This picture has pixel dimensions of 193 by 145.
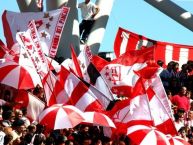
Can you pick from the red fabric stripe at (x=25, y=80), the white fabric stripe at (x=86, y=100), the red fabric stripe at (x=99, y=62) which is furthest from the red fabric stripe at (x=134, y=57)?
the red fabric stripe at (x=25, y=80)

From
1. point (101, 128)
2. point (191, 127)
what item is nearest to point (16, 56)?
point (101, 128)

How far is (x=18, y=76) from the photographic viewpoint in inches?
688

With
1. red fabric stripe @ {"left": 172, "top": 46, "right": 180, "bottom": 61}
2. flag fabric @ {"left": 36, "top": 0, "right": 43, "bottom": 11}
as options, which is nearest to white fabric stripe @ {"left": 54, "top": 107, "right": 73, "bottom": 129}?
red fabric stripe @ {"left": 172, "top": 46, "right": 180, "bottom": 61}

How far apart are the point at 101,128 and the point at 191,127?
2.86m

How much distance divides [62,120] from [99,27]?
1298 cm

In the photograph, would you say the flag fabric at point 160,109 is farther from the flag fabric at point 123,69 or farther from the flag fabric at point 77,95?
the flag fabric at point 77,95

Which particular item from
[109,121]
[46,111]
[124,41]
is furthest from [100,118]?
[124,41]

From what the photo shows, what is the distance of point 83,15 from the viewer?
91.3 feet

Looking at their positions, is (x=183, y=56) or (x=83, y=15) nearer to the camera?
(x=183, y=56)

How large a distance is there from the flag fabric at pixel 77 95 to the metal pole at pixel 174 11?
12.9 m

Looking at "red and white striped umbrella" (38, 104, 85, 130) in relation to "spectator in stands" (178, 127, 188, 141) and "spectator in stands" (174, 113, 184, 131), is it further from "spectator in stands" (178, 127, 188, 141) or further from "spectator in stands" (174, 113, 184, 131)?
"spectator in stands" (174, 113, 184, 131)

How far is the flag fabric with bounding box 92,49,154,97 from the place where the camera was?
1959cm

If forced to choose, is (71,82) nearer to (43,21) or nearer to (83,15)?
(43,21)

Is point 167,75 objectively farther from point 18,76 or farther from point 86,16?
point 86,16
